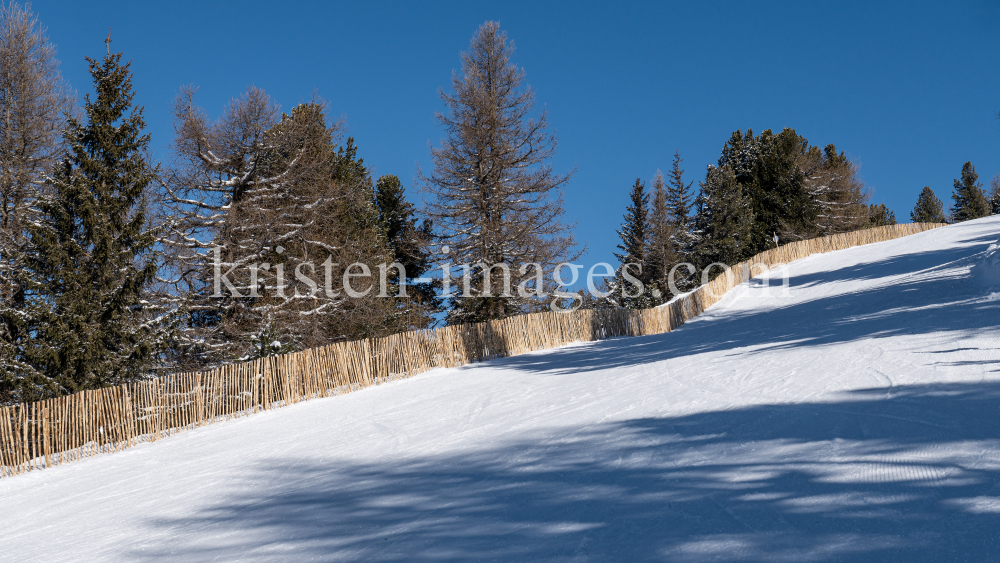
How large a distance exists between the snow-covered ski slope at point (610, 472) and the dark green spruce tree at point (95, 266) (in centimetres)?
359

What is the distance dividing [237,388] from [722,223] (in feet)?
124

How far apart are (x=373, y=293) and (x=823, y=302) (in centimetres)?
1393

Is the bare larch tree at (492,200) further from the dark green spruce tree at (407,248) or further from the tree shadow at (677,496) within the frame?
the tree shadow at (677,496)

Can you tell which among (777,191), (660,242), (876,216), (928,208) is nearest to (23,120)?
(660,242)

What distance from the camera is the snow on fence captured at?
967 cm

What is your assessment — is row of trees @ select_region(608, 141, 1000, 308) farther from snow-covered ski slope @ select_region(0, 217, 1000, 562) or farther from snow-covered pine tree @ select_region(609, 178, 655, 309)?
snow-covered ski slope @ select_region(0, 217, 1000, 562)

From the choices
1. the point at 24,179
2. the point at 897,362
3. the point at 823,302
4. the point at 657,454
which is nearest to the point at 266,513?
the point at 657,454

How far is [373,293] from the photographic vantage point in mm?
21453

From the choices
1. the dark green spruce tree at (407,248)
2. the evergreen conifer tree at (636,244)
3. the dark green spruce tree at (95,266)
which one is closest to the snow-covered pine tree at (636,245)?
the evergreen conifer tree at (636,244)

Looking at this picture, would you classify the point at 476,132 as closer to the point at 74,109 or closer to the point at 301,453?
the point at 74,109

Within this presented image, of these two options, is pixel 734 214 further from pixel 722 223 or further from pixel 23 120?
pixel 23 120

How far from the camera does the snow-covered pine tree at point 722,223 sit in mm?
42875

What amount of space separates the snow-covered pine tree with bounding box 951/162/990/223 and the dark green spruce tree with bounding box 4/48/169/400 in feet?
243

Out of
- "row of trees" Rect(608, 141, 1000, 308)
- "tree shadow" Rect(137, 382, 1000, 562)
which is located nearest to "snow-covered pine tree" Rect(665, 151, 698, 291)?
"row of trees" Rect(608, 141, 1000, 308)
